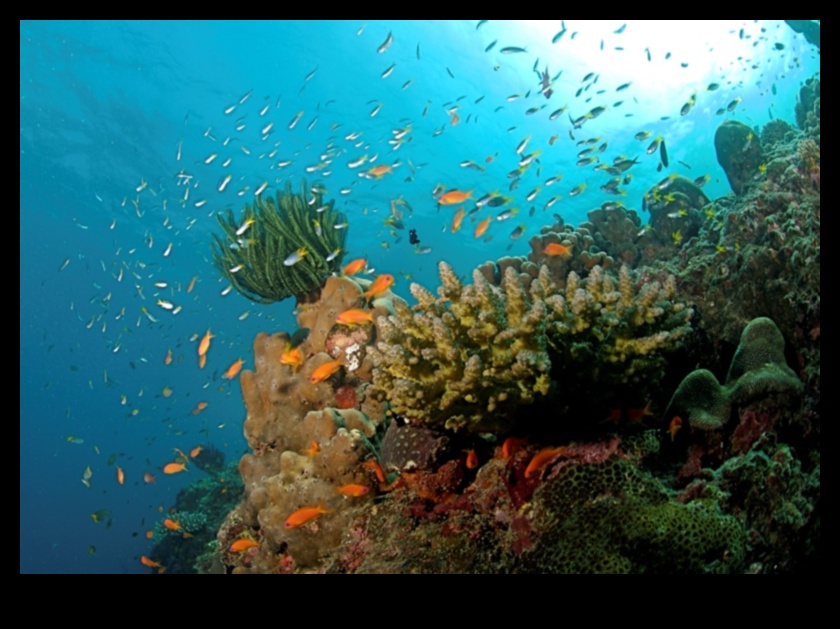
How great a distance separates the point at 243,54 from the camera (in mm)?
32344

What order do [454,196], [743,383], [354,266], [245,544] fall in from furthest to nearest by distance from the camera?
[454,196], [354,266], [245,544], [743,383]

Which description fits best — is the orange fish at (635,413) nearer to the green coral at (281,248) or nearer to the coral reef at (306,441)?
the coral reef at (306,441)

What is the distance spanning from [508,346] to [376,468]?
1.96 m

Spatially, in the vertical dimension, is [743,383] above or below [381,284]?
below

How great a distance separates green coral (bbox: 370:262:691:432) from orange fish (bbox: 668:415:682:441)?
0.44 m

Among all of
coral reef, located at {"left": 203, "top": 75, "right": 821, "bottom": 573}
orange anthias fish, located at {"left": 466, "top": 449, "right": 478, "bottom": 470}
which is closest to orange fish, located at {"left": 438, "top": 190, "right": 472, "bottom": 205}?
coral reef, located at {"left": 203, "top": 75, "right": 821, "bottom": 573}

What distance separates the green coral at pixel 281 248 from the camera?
24.6ft

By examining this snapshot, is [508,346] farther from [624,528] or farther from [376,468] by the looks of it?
[376,468]

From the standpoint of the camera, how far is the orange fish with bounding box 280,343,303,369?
6.46 meters

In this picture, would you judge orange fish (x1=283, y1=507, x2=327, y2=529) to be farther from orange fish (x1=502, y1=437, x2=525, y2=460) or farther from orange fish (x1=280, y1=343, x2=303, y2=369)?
orange fish (x1=280, y1=343, x2=303, y2=369)

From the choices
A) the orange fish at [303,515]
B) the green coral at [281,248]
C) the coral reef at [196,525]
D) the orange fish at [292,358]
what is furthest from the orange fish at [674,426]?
the coral reef at [196,525]

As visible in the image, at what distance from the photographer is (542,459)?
3.39 meters

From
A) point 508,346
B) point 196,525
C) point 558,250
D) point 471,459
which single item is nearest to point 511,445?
point 471,459
